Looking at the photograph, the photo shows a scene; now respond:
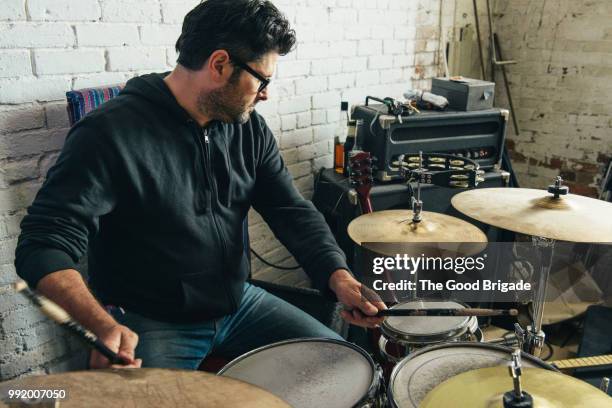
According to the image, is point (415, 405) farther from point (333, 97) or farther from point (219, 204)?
point (333, 97)

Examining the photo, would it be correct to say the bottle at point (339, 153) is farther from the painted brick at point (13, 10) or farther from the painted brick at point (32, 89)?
the painted brick at point (13, 10)

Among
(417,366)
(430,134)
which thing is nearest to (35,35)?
(417,366)

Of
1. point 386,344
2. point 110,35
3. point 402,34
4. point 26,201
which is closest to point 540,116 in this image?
point 402,34

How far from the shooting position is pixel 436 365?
1167 millimetres

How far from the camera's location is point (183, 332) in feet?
4.59

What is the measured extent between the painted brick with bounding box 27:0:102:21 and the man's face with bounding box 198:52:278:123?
0.47 m

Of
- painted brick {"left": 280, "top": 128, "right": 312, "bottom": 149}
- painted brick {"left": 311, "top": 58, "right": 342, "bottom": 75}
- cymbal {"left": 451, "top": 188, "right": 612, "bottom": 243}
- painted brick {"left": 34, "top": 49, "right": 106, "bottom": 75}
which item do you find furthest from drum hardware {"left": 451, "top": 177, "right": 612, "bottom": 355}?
painted brick {"left": 34, "top": 49, "right": 106, "bottom": 75}

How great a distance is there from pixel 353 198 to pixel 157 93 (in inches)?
39.9

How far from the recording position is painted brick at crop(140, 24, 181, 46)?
1.73 metres

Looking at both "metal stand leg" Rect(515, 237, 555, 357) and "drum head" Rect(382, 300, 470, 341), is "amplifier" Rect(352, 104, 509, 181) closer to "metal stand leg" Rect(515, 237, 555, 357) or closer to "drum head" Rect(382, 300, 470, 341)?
"metal stand leg" Rect(515, 237, 555, 357)

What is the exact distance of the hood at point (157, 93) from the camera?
55.0 inches

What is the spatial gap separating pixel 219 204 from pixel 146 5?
74cm

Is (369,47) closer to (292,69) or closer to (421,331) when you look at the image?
(292,69)

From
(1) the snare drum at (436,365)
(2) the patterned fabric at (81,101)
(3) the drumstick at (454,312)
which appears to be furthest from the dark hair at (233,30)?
(1) the snare drum at (436,365)
